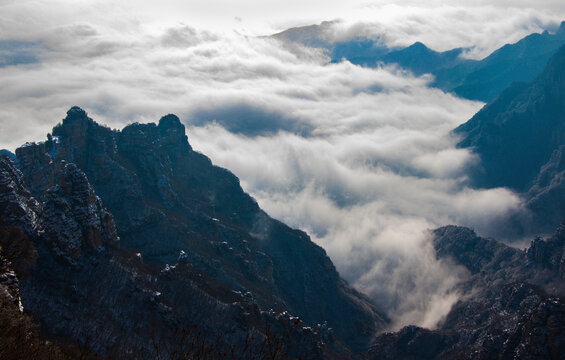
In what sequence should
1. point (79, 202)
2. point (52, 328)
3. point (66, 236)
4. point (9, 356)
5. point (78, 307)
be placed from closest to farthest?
point (9, 356)
point (52, 328)
point (78, 307)
point (66, 236)
point (79, 202)

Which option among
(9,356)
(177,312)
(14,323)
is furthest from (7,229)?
(9,356)

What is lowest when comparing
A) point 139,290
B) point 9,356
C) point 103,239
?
point 139,290

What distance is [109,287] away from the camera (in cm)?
17138

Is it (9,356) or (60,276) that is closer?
(9,356)

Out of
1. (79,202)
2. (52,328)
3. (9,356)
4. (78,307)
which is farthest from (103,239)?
(9,356)

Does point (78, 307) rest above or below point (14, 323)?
below

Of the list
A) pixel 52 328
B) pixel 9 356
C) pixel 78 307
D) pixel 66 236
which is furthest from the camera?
pixel 66 236

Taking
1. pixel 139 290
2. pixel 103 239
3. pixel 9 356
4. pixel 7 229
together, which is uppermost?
pixel 9 356

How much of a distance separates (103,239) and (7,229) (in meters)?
50.7

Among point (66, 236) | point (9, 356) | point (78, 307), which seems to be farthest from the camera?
point (66, 236)

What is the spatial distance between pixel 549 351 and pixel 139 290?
165716 millimetres

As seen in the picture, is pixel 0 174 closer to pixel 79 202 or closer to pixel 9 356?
pixel 79 202

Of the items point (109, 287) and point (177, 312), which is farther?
point (177, 312)

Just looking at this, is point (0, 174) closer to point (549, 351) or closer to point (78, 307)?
point (78, 307)
